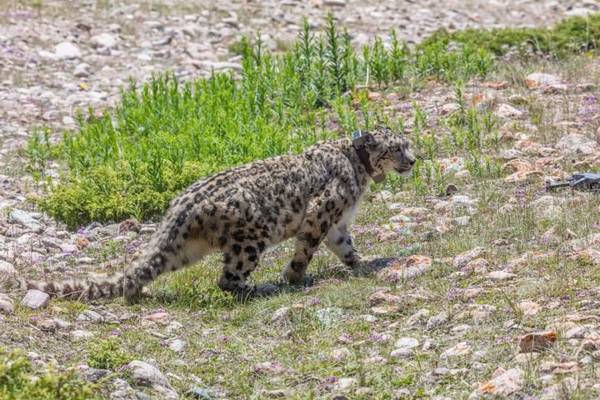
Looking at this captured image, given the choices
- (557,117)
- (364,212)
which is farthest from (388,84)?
(364,212)

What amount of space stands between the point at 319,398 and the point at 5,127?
10.7 meters

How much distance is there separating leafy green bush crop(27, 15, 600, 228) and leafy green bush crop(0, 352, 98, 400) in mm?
6434

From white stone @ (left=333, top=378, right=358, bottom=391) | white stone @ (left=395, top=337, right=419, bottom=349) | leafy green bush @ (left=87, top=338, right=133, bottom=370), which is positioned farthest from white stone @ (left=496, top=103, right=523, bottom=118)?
leafy green bush @ (left=87, top=338, right=133, bottom=370)

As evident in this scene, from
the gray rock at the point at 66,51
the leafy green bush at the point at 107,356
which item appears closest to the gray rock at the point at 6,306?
the leafy green bush at the point at 107,356

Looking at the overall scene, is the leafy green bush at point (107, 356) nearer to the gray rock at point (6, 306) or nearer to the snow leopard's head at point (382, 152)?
the gray rock at point (6, 306)

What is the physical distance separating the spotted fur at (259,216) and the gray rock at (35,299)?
0.76 ft

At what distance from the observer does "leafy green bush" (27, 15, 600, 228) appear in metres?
14.2

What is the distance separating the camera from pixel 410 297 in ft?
34.5

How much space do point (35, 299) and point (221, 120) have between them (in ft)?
19.6

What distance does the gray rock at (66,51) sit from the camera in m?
21.4

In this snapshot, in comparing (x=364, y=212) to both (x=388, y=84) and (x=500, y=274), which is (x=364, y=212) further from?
(x=388, y=84)

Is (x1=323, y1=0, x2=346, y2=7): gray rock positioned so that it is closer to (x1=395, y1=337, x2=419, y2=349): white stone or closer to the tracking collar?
the tracking collar

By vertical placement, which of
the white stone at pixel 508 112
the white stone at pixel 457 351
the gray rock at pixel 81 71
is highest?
the white stone at pixel 457 351

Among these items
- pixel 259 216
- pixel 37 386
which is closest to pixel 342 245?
pixel 259 216
